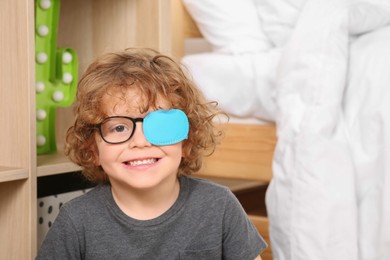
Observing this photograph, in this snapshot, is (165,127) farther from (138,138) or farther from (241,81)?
(241,81)

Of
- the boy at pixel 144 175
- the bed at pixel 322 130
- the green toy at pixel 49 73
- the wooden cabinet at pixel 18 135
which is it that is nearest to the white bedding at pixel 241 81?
the bed at pixel 322 130

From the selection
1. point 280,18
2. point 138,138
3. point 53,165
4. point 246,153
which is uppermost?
point 280,18

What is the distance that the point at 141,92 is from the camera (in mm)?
1079

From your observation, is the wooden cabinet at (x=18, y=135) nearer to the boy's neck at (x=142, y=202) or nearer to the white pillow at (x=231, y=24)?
the boy's neck at (x=142, y=202)

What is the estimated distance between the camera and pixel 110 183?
3.88 feet

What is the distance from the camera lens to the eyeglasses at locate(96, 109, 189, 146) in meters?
1.06

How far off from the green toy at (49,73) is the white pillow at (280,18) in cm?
56

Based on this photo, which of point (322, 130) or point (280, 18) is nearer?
point (322, 130)

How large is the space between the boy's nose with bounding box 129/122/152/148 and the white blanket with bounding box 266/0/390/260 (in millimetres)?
481

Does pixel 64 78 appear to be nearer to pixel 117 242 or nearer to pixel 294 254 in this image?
pixel 117 242

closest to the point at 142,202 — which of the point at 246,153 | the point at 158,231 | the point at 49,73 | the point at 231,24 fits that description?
the point at 158,231

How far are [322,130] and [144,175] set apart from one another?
1.67ft

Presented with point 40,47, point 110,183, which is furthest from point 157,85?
point 40,47

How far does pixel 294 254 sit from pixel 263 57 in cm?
53
